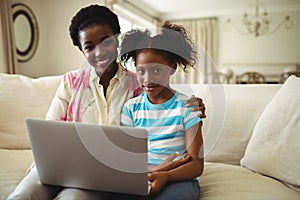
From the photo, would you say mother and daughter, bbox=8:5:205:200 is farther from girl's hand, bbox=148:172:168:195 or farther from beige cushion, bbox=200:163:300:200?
beige cushion, bbox=200:163:300:200

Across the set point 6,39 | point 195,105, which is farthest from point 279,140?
point 6,39

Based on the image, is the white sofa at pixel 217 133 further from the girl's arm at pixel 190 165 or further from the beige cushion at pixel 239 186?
the girl's arm at pixel 190 165

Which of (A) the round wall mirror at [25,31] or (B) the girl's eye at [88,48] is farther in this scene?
(A) the round wall mirror at [25,31]

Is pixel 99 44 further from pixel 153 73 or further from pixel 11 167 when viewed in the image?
pixel 11 167

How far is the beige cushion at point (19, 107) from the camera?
1584 mm

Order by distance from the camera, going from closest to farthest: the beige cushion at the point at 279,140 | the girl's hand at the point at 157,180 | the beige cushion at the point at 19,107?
the girl's hand at the point at 157,180, the beige cushion at the point at 279,140, the beige cushion at the point at 19,107

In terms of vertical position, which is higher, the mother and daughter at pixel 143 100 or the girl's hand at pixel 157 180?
the mother and daughter at pixel 143 100

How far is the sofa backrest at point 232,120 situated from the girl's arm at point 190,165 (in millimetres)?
346

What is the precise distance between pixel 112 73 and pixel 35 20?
8.92 ft

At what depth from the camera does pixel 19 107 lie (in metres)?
1.60

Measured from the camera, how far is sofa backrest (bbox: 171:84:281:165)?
1.33 meters

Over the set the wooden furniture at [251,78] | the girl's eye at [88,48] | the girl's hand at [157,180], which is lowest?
the wooden furniture at [251,78]

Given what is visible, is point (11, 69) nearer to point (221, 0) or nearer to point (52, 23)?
point (52, 23)

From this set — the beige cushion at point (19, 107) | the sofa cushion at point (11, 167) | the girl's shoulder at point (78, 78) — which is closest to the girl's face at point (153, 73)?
the girl's shoulder at point (78, 78)
